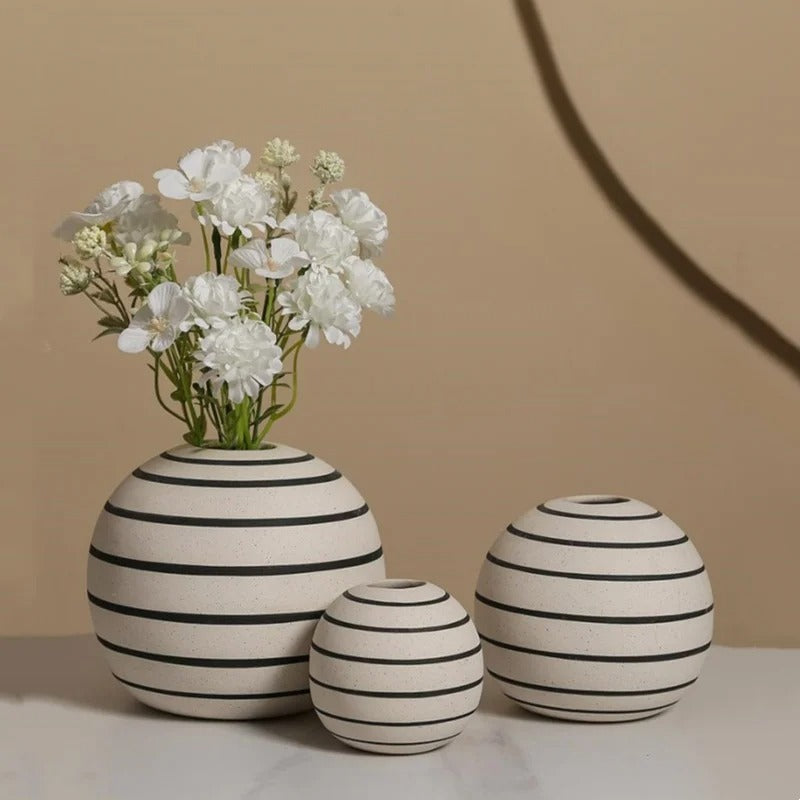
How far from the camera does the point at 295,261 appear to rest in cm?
99

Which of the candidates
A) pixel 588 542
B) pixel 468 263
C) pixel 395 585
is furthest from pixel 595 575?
pixel 468 263

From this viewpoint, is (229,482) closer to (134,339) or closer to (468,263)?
(134,339)

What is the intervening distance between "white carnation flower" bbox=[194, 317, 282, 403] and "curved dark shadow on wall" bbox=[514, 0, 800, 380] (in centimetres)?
93

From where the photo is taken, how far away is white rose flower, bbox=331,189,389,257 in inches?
40.9

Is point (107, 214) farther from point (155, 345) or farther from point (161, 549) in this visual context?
point (161, 549)

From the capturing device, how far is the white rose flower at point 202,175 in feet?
3.25

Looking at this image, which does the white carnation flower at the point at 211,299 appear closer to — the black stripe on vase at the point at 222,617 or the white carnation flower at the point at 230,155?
the white carnation flower at the point at 230,155

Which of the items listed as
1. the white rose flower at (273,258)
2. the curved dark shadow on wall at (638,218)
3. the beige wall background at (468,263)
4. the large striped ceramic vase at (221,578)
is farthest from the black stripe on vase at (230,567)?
the curved dark shadow on wall at (638,218)

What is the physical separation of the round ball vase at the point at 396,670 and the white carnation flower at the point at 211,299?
0.22m

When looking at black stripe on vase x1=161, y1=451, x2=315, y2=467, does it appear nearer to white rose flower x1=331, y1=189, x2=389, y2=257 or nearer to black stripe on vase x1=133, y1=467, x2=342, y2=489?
black stripe on vase x1=133, y1=467, x2=342, y2=489

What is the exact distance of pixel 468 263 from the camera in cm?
181

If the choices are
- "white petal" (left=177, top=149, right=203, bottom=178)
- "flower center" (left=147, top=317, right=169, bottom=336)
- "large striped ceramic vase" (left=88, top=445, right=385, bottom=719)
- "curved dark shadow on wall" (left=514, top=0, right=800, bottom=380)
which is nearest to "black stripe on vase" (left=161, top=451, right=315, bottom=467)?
"large striped ceramic vase" (left=88, top=445, right=385, bottom=719)

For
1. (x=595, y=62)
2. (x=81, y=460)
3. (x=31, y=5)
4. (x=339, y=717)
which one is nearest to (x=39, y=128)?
(x=31, y=5)

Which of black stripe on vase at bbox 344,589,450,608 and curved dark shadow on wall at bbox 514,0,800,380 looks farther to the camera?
curved dark shadow on wall at bbox 514,0,800,380
